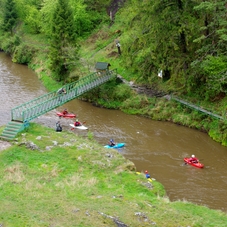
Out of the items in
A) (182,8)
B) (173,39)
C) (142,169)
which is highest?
(182,8)

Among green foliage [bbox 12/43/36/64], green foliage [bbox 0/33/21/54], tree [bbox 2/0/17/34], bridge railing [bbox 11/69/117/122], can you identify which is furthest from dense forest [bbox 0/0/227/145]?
tree [bbox 2/0/17/34]

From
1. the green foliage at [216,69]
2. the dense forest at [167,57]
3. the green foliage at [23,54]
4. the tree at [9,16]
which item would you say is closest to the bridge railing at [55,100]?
the dense forest at [167,57]

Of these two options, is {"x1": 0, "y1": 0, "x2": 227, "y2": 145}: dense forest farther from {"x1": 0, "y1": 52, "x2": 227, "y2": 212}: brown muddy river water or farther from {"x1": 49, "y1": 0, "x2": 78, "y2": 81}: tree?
{"x1": 0, "y1": 52, "x2": 227, "y2": 212}: brown muddy river water

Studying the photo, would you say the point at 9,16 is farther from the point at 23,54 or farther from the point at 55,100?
the point at 55,100

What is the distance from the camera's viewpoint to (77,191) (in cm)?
1756

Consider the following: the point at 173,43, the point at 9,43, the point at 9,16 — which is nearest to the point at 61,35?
the point at 173,43

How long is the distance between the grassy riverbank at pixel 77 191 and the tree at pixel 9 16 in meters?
41.9

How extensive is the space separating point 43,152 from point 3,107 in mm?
14438

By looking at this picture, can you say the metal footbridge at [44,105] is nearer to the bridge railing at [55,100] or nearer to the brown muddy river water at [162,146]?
the bridge railing at [55,100]

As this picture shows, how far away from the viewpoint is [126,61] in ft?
120

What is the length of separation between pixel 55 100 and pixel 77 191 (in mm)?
13125

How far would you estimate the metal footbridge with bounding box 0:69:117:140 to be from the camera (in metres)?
24.2

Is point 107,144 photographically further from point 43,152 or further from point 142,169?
point 43,152

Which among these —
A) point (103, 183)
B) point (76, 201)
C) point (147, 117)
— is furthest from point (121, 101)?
point (76, 201)
